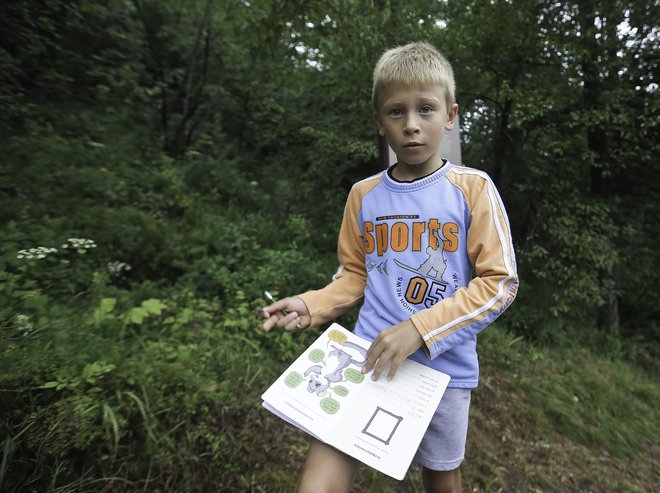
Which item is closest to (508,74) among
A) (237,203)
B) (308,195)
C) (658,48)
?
(658,48)

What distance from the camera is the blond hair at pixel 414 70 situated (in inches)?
47.3

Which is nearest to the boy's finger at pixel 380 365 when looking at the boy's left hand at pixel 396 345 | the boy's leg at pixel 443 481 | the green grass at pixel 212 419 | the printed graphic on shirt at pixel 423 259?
the boy's left hand at pixel 396 345

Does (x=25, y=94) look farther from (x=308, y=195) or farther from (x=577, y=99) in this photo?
(x=577, y=99)

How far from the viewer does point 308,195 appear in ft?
19.4

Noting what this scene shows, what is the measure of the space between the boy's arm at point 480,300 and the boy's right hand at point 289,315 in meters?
0.39

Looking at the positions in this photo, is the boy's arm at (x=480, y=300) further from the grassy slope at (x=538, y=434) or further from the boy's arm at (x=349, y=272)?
the grassy slope at (x=538, y=434)

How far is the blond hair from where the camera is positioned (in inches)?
47.3

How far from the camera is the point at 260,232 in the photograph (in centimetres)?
459

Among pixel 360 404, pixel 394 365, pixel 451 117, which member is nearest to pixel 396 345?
pixel 394 365

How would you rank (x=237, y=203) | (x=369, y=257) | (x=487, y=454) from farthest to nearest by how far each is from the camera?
(x=237, y=203) → (x=487, y=454) → (x=369, y=257)

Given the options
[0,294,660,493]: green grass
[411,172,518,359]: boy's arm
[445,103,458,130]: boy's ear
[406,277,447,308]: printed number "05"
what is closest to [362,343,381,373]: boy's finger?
[411,172,518,359]: boy's arm

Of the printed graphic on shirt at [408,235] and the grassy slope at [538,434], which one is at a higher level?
the printed graphic on shirt at [408,235]

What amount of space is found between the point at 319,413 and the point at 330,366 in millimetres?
155

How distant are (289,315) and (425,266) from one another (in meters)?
0.48
